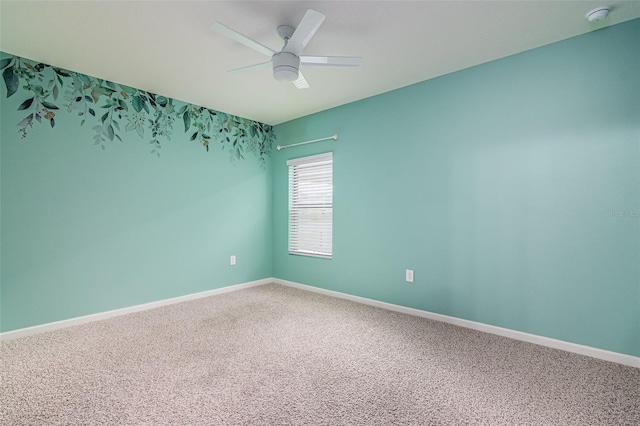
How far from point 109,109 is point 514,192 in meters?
3.93

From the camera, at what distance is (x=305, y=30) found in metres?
1.87

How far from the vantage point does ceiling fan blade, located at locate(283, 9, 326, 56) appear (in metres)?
1.71

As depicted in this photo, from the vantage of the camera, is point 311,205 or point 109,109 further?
point 311,205

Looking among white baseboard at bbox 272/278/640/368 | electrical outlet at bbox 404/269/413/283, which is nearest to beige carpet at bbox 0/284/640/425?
white baseboard at bbox 272/278/640/368

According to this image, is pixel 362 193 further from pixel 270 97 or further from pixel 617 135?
pixel 617 135

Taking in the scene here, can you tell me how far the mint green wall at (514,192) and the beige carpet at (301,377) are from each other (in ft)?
1.19

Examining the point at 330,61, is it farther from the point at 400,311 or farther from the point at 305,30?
the point at 400,311

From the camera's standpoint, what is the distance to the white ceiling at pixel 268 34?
1961 millimetres

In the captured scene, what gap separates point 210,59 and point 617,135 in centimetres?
320

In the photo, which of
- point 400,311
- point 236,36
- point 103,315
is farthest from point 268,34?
point 103,315

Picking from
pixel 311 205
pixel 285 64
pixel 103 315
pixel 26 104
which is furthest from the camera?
pixel 311 205

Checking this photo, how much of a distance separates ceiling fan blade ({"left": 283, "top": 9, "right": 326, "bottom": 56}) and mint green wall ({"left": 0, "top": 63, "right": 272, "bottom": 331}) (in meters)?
2.14

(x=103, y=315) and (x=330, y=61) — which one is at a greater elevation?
(x=330, y=61)

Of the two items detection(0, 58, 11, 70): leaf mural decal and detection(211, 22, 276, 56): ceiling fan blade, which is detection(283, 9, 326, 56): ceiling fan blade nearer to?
detection(211, 22, 276, 56): ceiling fan blade
